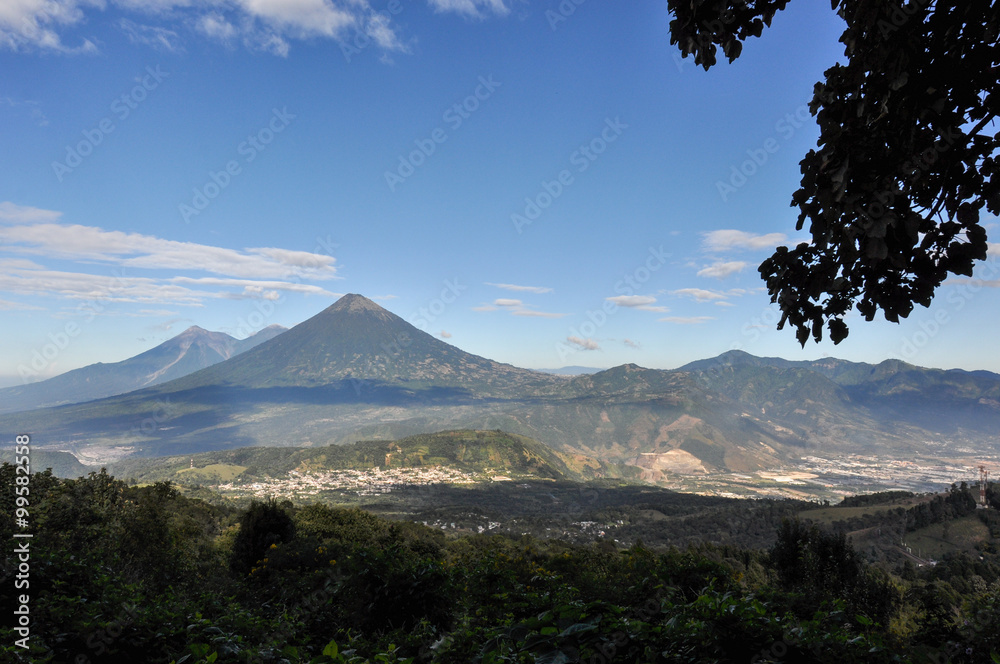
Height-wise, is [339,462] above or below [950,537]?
below

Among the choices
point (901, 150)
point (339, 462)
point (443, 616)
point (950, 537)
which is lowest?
point (339, 462)

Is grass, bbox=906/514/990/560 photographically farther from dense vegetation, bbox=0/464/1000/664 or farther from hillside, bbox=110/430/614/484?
hillside, bbox=110/430/614/484

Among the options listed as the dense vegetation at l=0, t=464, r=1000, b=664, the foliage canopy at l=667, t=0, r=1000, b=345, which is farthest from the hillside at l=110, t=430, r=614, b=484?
the foliage canopy at l=667, t=0, r=1000, b=345

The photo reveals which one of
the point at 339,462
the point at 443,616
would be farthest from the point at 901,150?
the point at 339,462

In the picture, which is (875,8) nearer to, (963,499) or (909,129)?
(909,129)

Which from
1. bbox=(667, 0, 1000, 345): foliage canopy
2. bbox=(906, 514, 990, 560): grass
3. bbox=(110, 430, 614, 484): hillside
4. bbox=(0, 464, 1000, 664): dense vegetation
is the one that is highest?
bbox=(667, 0, 1000, 345): foliage canopy

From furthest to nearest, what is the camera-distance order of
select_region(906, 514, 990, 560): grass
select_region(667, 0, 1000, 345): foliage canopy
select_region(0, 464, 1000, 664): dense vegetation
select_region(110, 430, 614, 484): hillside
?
select_region(110, 430, 614, 484): hillside → select_region(906, 514, 990, 560): grass → select_region(0, 464, 1000, 664): dense vegetation → select_region(667, 0, 1000, 345): foliage canopy

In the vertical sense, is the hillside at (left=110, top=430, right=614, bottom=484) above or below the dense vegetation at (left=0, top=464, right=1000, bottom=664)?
below

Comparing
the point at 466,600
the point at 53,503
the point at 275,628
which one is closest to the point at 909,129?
the point at 466,600

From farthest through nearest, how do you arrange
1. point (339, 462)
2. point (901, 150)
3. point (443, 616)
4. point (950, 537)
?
point (339, 462) < point (950, 537) < point (443, 616) < point (901, 150)

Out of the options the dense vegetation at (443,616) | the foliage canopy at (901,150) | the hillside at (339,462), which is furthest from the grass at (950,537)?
the hillside at (339,462)

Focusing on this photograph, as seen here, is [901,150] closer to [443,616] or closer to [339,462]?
[443,616]
